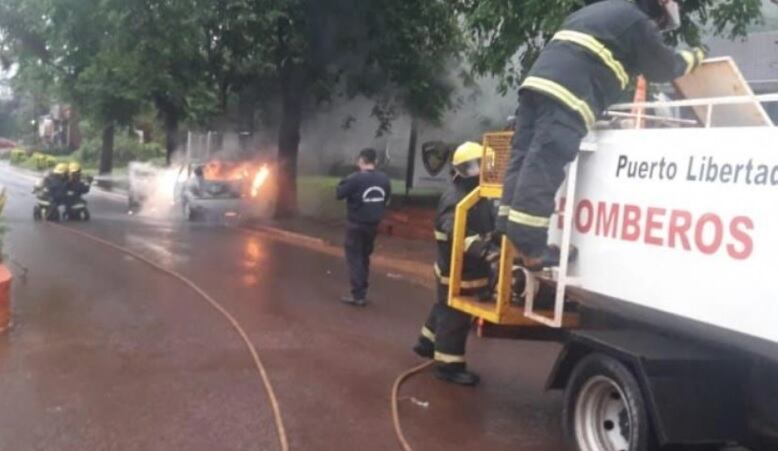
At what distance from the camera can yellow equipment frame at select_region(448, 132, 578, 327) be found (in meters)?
5.90

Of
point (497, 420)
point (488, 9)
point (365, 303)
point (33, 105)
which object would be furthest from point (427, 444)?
point (33, 105)

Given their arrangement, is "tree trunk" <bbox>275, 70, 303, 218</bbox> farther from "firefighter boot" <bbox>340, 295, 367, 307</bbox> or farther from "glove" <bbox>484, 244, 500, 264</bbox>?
"glove" <bbox>484, 244, 500, 264</bbox>

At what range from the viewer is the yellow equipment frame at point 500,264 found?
590cm

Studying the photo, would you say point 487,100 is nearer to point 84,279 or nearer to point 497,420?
point 84,279

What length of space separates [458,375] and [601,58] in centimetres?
290

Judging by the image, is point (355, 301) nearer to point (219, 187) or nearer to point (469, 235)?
point (469, 235)

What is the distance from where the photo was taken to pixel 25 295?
429 inches

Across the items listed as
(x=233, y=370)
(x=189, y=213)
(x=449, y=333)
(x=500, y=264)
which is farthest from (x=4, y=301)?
(x=189, y=213)

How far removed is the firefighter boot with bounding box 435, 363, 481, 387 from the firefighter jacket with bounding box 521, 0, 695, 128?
266cm

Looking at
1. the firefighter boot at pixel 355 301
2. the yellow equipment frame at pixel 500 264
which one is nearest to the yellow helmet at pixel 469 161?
the yellow equipment frame at pixel 500 264

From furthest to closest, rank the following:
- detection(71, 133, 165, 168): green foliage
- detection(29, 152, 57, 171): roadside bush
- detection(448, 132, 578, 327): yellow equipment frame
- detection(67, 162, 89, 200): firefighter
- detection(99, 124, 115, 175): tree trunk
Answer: detection(71, 133, 165, 168): green foliage → detection(29, 152, 57, 171): roadside bush → detection(99, 124, 115, 175): tree trunk → detection(67, 162, 89, 200): firefighter → detection(448, 132, 578, 327): yellow equipment frame

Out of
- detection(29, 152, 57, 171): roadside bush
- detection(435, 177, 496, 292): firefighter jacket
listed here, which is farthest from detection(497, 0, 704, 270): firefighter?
detection(29, 152, 57, 171): roadside bush

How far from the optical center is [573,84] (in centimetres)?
521

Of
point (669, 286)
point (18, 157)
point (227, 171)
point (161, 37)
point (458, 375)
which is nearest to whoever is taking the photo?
point (669, 286)
